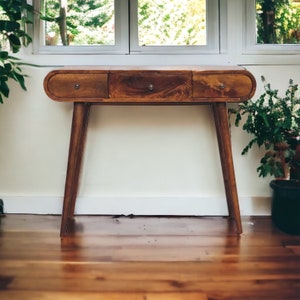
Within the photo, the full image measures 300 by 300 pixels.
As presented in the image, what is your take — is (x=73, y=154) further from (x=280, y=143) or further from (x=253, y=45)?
(x=253, y=45)

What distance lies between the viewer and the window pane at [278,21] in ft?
8.77

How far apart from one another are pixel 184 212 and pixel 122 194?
15.5 inches

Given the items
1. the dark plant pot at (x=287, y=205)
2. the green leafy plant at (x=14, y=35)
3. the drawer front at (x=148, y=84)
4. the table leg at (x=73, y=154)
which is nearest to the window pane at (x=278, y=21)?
the drawer front at (x=148, y=84)

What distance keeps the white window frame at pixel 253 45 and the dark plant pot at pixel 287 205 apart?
787 millimetres

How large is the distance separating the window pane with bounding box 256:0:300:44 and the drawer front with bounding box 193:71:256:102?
2.04 feet

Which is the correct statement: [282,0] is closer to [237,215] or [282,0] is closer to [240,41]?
[240,41]

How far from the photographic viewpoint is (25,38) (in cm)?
257

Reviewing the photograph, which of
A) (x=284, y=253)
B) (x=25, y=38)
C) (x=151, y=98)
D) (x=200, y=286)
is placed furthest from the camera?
(x=25, y=38)

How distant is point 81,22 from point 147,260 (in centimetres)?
155

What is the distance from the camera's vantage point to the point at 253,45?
8.60 feet

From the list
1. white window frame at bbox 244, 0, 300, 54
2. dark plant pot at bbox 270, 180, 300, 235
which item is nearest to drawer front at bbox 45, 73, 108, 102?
white window frame at bbox 244, 0, 300, 54

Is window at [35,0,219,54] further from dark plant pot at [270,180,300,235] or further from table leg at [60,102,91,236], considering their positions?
dark plant pot at [270,180,300,235]

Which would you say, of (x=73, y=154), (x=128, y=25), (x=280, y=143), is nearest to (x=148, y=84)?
(x=73, y=154)

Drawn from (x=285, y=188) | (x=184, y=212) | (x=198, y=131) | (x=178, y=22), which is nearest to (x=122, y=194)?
(x=184, y=212)
